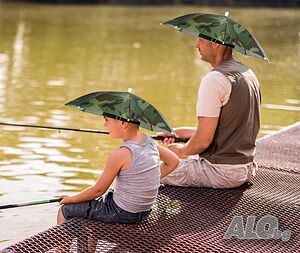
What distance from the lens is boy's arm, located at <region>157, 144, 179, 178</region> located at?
4.59 m

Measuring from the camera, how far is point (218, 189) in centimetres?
498

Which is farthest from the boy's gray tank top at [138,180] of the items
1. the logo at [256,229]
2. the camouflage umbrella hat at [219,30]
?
the camouflage umbrella hat at [219,30]

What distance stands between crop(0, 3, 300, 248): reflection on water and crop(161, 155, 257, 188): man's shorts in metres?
1.05

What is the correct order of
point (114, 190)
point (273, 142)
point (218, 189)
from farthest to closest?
point (273, 142) < point (218, 189) < point (114, 190)

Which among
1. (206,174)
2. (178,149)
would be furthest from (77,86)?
(206,174)

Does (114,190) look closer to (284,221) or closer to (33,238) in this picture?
(33,238)

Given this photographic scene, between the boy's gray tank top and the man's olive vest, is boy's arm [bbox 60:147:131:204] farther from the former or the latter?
the man's olive vest

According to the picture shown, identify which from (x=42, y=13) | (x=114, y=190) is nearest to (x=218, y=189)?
(x=114, y=190)

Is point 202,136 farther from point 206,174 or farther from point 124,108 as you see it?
point 124,108

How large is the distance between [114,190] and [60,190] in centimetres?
214

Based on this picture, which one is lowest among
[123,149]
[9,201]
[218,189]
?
[9,201]

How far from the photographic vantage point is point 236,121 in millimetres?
4820

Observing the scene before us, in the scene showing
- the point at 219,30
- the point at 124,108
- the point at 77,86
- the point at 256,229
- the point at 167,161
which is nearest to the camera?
the point at 124,108

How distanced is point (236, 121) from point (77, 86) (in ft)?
23.7
